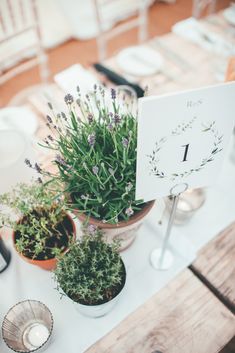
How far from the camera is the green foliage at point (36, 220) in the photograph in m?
0.73

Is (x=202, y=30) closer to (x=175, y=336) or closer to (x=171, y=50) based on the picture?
(x=171, y=50)

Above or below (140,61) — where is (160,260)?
below

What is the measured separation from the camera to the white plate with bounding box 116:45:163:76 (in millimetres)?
1456

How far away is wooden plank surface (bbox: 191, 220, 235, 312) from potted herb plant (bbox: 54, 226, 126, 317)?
0.90 ft

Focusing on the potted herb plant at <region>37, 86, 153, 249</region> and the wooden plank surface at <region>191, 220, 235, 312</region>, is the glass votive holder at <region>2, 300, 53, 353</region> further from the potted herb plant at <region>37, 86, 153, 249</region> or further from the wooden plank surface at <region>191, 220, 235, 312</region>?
the wooden plank surface at <region>191, 220, 235, 312</region>

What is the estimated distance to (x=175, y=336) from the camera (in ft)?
2.59

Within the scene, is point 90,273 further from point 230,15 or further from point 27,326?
point 230,15

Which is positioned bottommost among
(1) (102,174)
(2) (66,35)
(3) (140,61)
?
(2) (66,35)

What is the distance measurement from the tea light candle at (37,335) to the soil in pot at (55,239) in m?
0.16

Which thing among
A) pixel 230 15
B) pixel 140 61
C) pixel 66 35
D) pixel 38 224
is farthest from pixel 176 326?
pixel 66 35

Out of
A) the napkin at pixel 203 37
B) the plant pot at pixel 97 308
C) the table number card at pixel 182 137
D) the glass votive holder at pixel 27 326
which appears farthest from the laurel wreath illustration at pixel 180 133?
the napkin at pixel 203 37

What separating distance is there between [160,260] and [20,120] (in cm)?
74

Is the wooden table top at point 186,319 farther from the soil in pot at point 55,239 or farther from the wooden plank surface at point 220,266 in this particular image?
the soil in pot at point 55,239

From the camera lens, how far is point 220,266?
90cm
